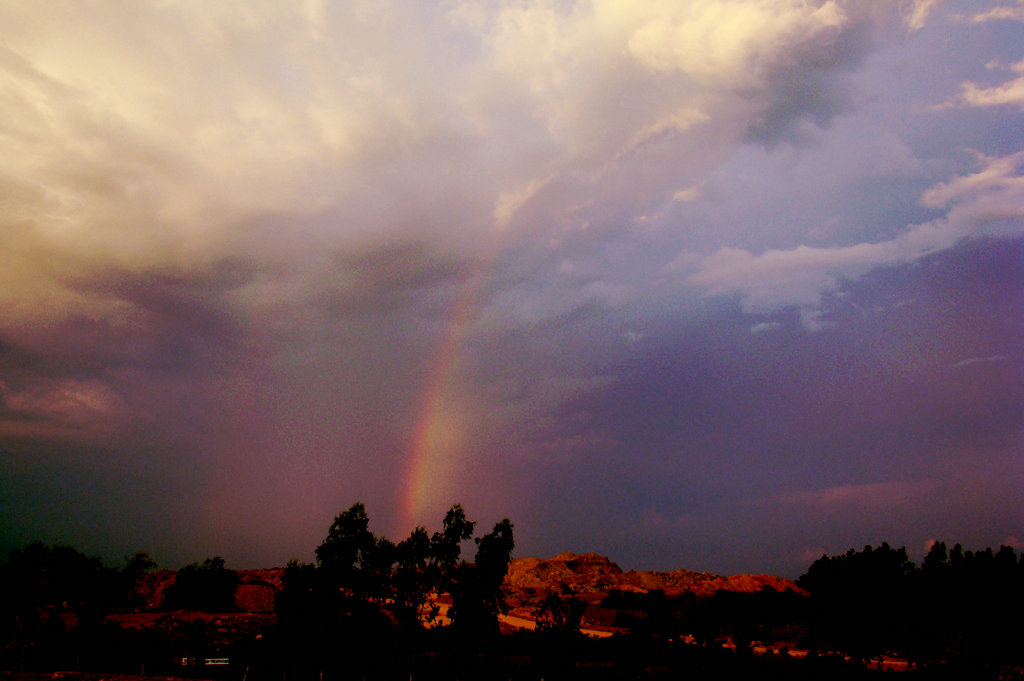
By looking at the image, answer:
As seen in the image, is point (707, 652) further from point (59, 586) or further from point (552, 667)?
point (59, 586)

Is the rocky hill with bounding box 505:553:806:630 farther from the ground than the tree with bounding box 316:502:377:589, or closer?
closer

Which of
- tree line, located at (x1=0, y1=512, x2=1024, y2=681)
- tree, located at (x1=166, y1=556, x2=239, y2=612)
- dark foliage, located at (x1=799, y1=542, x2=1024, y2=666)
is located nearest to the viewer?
tree line, located at (x1=0, y1=512, x2=1024, y2=681)

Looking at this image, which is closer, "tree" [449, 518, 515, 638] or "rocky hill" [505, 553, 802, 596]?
"tree" [449, 518, 515, 638]

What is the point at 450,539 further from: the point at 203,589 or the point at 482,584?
the point at 203,589

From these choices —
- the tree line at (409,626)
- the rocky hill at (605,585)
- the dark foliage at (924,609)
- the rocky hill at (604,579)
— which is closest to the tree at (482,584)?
the tree line at (409,626)

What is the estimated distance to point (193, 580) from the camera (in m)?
93.1

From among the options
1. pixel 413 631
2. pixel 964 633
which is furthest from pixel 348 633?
pixel 964 633

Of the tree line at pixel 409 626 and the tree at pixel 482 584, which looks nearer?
the tree line at pixel 409 626

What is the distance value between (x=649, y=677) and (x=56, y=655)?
154ft

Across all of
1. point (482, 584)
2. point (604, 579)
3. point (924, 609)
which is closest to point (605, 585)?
point (604, 579)

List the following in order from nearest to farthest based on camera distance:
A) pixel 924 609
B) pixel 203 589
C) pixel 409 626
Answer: pixel 409 626 < pixel 924 609 < pixel 203 589

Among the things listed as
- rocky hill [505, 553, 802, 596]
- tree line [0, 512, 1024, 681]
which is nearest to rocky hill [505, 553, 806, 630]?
rocky hill [505, 553, 802, 596]

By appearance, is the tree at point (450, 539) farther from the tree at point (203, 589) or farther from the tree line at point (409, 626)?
the tree at point (203, 589)

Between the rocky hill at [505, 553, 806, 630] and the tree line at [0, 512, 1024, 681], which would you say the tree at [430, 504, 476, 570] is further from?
the rocky hill at [505, 553, 806, 630]
